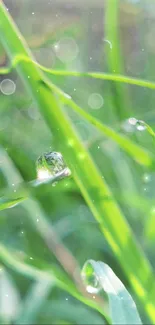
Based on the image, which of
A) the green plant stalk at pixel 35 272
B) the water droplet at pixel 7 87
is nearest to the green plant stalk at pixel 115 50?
the water droplet at pixel 7 87

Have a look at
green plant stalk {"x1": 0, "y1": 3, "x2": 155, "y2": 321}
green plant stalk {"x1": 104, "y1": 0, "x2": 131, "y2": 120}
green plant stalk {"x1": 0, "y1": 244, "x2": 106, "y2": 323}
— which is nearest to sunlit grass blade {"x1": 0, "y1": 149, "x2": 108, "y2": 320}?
green plant stalk {"x1": 0, "y1": 244, "x2": 106, "y2": 323}

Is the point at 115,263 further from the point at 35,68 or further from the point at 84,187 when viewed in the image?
the point at 35,68

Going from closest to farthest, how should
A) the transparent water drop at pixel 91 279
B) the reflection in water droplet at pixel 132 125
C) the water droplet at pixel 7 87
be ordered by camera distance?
the transparent water drop at pixel 91 279
the reflection in water droplet at pixel 132 125
the water droplet at pixel 7 87

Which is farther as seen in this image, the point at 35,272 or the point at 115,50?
the point at 115,50

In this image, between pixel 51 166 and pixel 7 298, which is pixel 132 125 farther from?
pixel 7 298

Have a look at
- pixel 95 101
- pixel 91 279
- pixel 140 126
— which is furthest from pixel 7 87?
pixel 91 279

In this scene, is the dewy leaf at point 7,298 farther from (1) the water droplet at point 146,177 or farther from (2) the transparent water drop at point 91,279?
(1) the water droplet at point 146,177
